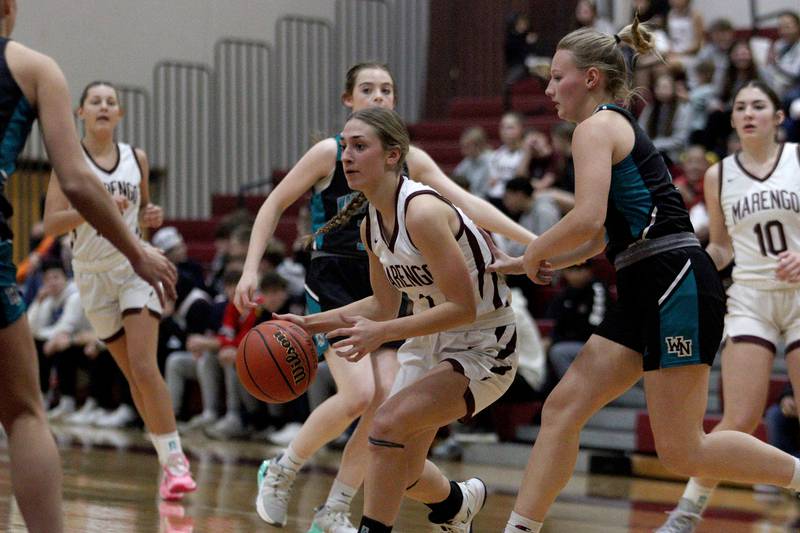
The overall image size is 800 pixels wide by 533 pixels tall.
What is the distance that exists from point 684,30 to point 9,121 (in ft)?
32.5

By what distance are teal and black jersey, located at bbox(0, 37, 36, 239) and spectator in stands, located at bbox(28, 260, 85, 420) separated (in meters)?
8.80

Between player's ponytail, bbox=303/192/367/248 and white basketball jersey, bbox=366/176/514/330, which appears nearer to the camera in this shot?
white basketball jersey, bbox=366/176/514/330

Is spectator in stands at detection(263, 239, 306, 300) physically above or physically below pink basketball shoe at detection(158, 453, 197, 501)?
above

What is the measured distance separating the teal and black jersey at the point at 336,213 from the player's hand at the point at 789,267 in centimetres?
180

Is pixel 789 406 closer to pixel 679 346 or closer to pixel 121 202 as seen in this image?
pixel 679 346

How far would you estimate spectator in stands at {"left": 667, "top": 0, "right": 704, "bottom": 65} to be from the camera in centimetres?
1231

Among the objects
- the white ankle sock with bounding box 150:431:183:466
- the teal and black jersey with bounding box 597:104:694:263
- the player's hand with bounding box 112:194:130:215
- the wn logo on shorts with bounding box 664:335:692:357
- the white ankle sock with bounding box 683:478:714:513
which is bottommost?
the white ankle sock with bounding box 150:431:183:466

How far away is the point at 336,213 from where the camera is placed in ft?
17.7

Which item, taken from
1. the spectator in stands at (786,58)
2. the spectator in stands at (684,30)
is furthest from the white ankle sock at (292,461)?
the spectator in stands at (684,30)

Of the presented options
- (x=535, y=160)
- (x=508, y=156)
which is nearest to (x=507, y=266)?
(x=535, y=160)

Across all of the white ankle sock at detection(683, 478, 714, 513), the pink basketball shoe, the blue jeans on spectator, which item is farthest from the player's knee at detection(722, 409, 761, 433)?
the pink basketball shoe

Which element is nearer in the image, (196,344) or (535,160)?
(196,344)

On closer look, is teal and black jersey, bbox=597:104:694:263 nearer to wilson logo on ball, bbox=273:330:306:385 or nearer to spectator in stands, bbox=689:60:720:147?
wilson logo on ball, bbox=273:330:306:385

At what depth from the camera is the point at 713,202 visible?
5992 millimetres
